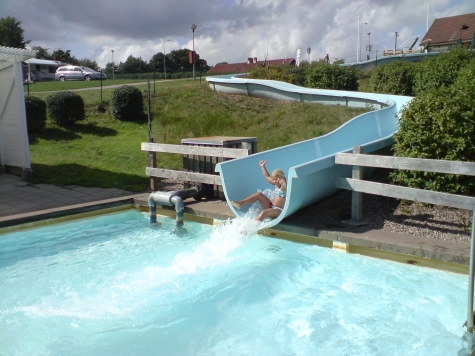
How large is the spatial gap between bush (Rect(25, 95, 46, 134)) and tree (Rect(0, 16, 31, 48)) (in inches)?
3039

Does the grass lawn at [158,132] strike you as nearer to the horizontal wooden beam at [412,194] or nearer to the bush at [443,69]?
the bush at [443,69]

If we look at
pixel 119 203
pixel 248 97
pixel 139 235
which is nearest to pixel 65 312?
pixel 139 235

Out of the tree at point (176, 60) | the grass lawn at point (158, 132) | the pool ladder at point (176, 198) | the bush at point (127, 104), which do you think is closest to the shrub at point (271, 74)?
the grass lawn at point (158, 132)

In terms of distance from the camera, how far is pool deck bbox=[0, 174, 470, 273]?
6.00 meters

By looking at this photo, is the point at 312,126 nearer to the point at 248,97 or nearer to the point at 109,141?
the point at 248,97

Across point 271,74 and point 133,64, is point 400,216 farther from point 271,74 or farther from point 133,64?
point 133,64

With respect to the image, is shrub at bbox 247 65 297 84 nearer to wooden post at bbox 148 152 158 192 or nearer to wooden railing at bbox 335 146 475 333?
wooden post at bbox 148 152 158 192

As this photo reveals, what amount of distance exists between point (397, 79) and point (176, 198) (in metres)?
13.6

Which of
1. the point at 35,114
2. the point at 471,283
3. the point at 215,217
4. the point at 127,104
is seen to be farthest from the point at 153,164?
the point at 127,104

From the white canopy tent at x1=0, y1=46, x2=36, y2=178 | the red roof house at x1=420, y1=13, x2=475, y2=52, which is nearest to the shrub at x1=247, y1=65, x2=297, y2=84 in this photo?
the white canopy tent at x1=0, y1=46, x2=36, y2=178

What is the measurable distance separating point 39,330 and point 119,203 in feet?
15.3

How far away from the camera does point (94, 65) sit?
88.9m

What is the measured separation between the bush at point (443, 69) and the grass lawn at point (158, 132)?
3.11 metres

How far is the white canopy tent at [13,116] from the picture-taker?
36.8 feet
